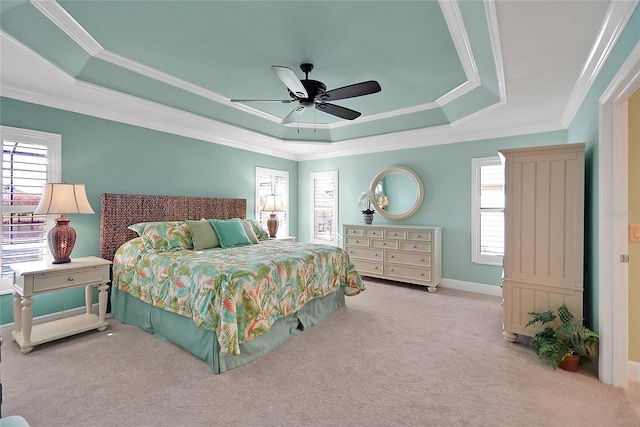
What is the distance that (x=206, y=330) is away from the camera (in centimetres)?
253

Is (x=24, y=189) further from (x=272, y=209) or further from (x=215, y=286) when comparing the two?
(x=272, y=209)

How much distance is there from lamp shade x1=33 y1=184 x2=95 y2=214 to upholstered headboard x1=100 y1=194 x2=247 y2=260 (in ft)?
1.86

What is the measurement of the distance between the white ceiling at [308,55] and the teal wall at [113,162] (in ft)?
0.51

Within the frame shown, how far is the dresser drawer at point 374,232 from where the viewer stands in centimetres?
510

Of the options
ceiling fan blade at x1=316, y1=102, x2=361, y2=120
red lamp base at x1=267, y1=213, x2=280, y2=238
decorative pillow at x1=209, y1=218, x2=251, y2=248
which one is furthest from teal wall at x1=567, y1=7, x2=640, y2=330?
red lamp base at x1=267, y1=213, x2=280, y2=238

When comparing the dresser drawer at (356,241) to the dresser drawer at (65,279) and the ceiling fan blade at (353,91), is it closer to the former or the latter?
the ceiling fan blade at (353,91)

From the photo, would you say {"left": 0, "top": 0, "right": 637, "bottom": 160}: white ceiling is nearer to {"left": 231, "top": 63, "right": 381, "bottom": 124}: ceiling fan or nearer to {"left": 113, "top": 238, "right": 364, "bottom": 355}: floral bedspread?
{"left": 231, "top": 63, "right": 381, "bottom": 124}: ceiling fan

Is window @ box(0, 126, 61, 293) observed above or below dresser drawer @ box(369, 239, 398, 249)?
above

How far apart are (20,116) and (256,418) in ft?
12.2

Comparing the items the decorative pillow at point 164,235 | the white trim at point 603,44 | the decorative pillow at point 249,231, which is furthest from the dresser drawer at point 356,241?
the white trim at point 603,44

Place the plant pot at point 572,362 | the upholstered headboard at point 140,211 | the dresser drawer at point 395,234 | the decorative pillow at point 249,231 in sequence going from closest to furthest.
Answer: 1. the plant pot at point 572,362
2. the upholstered headboard at point 140,211
3. the decorative pillow at point 249,231
4. the dresser drawer at point 395,234

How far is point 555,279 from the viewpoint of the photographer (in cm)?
275

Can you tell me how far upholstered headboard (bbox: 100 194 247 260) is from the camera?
11.9 ft

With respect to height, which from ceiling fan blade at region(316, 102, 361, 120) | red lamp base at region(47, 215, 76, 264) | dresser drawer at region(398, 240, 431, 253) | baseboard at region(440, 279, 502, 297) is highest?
ceiling fan blade at region(316, 102, 361, 120)
